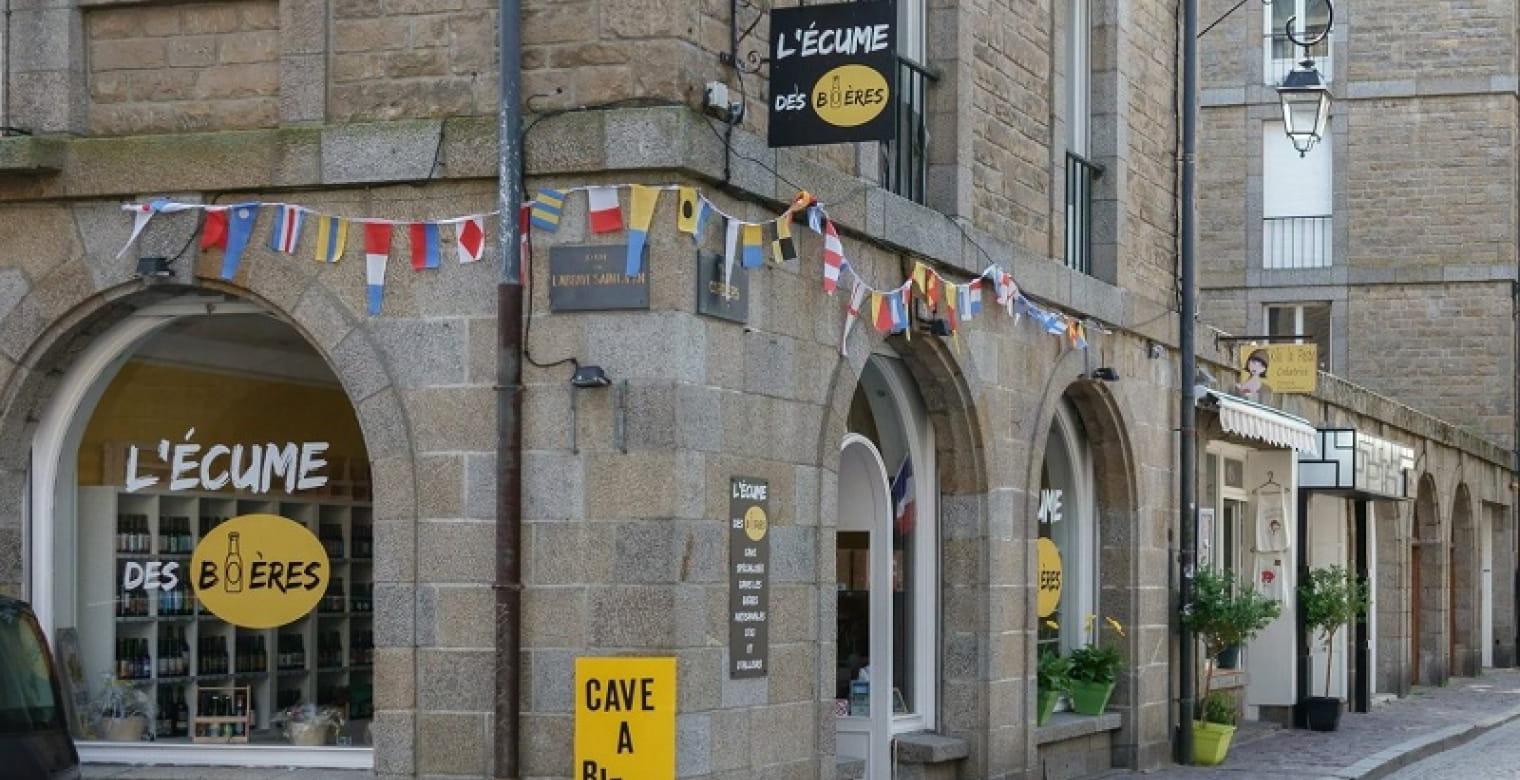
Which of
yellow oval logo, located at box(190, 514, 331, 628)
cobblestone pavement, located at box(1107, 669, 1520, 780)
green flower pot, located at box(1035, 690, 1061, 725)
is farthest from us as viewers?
cobblestone pavement, located at box(1107, 669, 1520, 780)

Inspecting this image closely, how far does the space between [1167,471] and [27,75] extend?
9.32m

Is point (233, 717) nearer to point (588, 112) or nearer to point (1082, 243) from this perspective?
point (588, 112)

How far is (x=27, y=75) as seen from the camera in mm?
11352

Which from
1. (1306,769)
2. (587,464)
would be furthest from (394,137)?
(1306,769)

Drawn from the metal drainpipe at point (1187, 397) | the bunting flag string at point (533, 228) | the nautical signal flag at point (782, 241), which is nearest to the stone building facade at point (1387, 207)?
the metal drainpipe at point (1187, 397)

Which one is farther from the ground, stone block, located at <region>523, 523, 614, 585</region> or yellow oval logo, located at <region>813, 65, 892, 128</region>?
yellow oval logo, located at <region>813, 65, 892, 128</region>

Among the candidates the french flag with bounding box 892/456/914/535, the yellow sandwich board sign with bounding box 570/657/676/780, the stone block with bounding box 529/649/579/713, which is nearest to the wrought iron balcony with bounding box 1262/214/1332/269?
the french flag with bounding box 892/456/914/535

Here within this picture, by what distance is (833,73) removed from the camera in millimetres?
10969

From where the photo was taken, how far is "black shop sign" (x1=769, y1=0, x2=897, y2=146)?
Result: 35.5ft

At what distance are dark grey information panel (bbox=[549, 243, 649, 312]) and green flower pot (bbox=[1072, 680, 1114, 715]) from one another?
6.84 metres

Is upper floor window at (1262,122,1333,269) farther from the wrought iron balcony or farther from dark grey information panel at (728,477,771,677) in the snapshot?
dark grey information panel at (728,477,771,677)

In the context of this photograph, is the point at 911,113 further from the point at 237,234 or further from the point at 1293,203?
the point at 1293,203

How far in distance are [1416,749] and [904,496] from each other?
7694 millimetres

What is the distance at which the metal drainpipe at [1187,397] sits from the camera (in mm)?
17641
